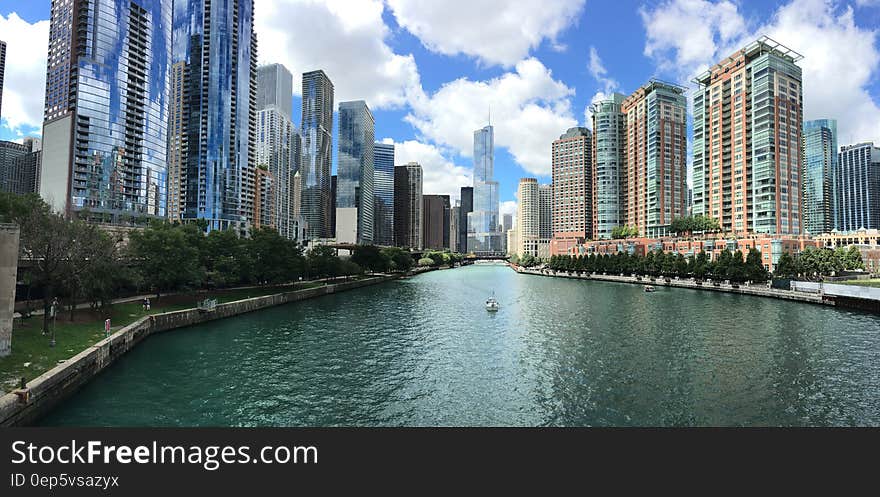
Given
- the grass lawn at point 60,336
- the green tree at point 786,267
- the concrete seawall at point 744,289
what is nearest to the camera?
the grass lawn at point 60,336

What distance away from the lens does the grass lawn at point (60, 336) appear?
3164 centimetres

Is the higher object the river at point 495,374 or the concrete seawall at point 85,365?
the concrete seawall at point 85,365

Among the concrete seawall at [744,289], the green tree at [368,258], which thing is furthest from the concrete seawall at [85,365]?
the concrete seawall at [744,289]

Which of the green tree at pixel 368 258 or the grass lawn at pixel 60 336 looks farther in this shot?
the green tree at pixel 368 258

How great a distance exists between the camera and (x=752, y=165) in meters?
177

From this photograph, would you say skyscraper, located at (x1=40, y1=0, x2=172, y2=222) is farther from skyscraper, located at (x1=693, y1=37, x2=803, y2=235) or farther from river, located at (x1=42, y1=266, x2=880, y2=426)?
skyscraper, located at (x1=693, y1=37, x2=803, y2=235)

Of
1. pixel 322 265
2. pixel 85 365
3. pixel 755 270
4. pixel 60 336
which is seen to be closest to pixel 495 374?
pixel 85 365

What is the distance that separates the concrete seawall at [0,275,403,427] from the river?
1159 millimetres

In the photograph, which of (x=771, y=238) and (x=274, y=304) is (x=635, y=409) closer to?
(x=274, y=304)

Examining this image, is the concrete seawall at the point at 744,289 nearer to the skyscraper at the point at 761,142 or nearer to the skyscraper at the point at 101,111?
the skyscraper at the point at 761,142

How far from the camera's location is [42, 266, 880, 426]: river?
30875mm

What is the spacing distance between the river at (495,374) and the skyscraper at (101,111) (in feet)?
452

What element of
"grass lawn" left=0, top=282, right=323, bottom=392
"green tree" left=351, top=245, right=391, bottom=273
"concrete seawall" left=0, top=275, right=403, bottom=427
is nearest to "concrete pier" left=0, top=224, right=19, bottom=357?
"grass lawn" left=0, top=282, right=323, bottom=392

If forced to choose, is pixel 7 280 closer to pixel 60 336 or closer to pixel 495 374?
pixel 60 336
